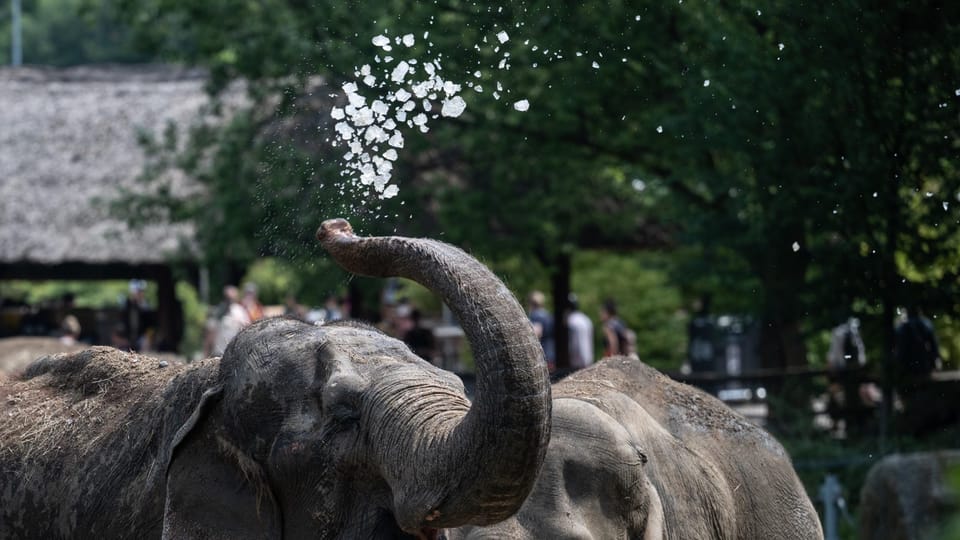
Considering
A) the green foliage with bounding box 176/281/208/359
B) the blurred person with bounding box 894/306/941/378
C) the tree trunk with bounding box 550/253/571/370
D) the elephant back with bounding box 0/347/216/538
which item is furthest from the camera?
the green foliage with bounding box 176/281/208/359

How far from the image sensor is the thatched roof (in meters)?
23.0

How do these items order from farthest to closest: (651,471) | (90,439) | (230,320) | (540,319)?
1. (540,319)
2. (230,320)
3. (651,471)
4. (90,439)

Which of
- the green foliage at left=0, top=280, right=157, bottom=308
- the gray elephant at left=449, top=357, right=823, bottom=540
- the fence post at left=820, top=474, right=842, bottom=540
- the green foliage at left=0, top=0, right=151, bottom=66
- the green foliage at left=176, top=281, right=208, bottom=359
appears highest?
the green foliage at left=0, top=0, right=151, bottom=66

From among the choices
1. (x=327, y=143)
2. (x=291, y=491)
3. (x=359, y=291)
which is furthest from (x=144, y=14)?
(x=291, y=491)

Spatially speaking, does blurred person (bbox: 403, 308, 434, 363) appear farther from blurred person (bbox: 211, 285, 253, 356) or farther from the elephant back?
the elephant back

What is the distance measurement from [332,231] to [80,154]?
21558mm

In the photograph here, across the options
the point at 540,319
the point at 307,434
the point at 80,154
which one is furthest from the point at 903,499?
the point at 80,154

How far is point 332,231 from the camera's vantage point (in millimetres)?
4414

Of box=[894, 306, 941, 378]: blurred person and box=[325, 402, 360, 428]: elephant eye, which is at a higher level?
box=[325, 402, 360, 428]: elephant eye

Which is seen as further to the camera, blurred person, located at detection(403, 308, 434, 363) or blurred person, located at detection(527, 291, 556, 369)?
blurred person, located at detection(403, 308, 434, 363)

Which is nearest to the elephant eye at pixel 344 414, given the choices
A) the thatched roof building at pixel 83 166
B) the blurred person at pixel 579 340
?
the blurred person at pixel 579 340

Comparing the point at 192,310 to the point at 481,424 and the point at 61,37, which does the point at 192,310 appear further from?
the point at 61,37

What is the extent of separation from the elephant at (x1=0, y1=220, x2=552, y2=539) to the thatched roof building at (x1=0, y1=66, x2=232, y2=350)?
1521cm

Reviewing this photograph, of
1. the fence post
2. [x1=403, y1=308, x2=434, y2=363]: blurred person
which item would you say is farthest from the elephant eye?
[x1=403, y1=308, x2=434, y2=363]: blurred person
